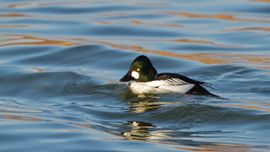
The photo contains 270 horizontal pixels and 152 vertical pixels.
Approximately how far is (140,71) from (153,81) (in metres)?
0.25

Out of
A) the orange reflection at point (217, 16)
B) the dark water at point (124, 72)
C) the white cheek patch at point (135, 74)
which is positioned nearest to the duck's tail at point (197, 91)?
the dark water at point (124, 72)

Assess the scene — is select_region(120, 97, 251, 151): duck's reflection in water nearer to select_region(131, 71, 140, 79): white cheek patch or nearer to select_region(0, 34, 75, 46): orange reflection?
select_region(131, 71, 140, 79): white cheek patch

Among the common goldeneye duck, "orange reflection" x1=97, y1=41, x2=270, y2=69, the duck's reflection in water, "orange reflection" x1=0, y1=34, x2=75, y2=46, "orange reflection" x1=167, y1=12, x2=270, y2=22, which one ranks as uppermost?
"orange reflection" x1=167, y1=12, x2=270, y2=22

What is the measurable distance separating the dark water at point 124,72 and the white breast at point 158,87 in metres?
0.14

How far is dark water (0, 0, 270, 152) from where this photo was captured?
11.9m

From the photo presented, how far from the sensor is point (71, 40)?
19.6 meters

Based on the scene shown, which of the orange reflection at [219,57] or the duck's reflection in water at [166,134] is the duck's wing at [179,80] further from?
the orange reflection at [219,57]

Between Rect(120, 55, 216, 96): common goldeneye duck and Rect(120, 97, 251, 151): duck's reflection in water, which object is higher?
Rect(120, 55, 216, 96): common goldeneye duck

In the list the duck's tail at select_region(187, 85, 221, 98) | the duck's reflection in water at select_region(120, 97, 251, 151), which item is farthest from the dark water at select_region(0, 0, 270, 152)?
the duck's tail at select_region(187, 85, 221, 98)

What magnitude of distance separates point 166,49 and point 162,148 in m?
7.60

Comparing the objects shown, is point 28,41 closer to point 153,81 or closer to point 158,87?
point 153,81

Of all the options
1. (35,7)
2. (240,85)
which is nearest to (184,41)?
(240,85)

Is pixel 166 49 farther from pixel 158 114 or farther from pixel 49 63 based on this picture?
pixel 158 114

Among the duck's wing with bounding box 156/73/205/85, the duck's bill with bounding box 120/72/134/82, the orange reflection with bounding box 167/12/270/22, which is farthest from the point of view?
the orange reflection with bounding box 167/12/270/22
